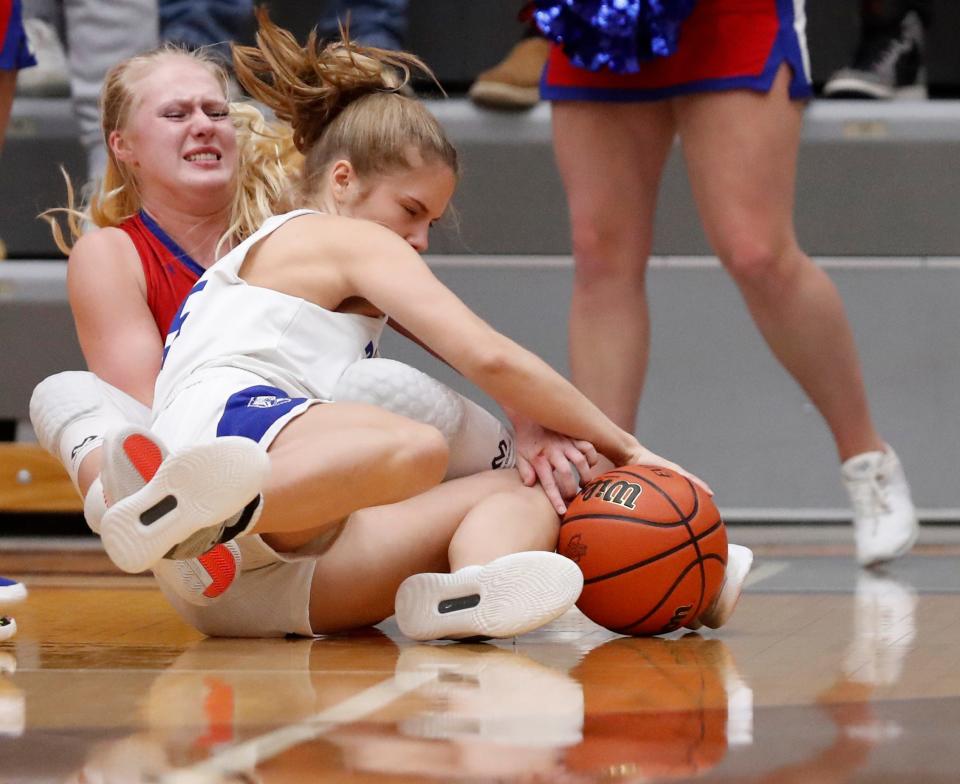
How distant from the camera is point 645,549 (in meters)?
2.10

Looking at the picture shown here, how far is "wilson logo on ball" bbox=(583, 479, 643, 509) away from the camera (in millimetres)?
2131

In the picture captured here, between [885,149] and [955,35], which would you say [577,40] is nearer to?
[885,149]

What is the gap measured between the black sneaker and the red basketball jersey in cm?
209

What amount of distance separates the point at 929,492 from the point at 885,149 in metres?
0.86

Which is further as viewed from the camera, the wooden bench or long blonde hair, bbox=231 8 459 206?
the wooden bench

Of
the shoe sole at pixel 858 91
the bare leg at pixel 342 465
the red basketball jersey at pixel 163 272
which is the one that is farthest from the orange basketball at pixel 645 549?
the shoe sole at pixel 858 91

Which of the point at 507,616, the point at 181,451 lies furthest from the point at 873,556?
the point at 181,451

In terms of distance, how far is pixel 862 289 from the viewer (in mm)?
3979

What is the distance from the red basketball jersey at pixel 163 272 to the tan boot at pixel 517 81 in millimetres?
1568

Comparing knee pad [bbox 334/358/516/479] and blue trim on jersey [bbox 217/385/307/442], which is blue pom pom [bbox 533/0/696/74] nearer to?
knee pad [bbox 334/358/516/479]

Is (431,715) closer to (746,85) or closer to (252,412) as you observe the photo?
(252,412)

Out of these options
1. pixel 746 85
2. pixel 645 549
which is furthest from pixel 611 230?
pixel 645 549

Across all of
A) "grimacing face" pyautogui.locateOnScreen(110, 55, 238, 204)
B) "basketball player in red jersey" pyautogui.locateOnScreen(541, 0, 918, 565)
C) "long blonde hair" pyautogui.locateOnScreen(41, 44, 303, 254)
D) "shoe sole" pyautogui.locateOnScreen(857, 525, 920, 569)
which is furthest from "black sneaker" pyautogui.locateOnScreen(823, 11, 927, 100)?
"grimacing face" pyautogui.locateOnScreen(110, 55, 238, 204)

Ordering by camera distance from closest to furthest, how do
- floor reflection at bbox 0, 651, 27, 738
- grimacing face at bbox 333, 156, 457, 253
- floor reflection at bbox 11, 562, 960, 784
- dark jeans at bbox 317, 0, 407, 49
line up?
floor reflection at bbox 11, 562, 960, 784, floor reflection at bbox 0, 651, 27, 738, grimacing face at bbox 333, 156, 457, 253, dark jeans at bbox 317, 0, 407, 49
